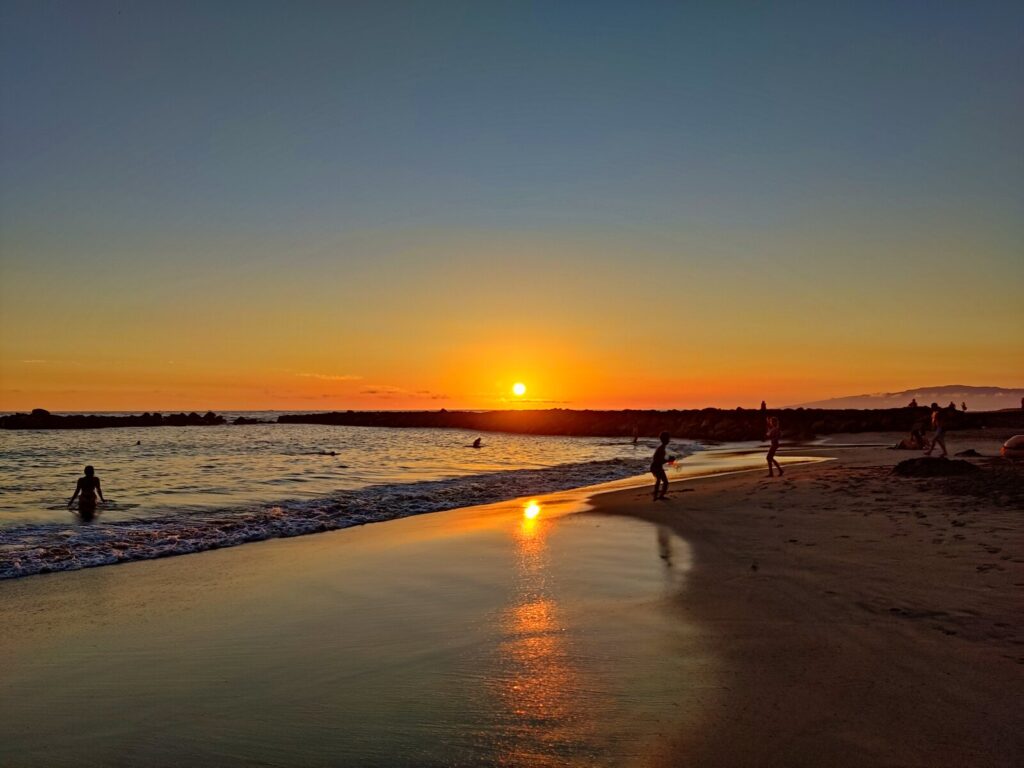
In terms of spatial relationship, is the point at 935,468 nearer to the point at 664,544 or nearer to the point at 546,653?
the point at 664,544

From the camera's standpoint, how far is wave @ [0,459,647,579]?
11617mm

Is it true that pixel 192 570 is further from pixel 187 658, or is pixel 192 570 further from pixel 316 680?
pixel 316 680

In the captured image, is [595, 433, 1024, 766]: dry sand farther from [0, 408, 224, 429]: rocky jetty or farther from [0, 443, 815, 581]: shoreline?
[0, 408, 224, 429]: rocky jetty

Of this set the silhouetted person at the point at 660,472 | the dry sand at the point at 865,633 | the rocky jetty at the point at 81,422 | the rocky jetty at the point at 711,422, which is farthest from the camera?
the rocky jetty at the point at 81,422

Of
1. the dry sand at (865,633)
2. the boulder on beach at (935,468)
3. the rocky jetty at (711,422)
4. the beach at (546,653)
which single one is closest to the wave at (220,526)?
the beach at (546,653)

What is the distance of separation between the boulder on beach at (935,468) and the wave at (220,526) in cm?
1043

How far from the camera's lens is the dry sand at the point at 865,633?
416 centimetres

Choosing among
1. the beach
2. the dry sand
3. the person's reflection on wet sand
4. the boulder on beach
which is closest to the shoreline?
the beach

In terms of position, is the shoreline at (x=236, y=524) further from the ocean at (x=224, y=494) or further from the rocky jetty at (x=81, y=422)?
the rocky jetty at (x=81, y=422)

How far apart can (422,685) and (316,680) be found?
944 millimetres

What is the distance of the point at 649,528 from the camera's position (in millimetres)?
13195

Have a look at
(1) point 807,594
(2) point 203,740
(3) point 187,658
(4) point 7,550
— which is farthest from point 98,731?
(4) point 7,550

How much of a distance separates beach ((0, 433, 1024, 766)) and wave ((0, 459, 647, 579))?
117 cm

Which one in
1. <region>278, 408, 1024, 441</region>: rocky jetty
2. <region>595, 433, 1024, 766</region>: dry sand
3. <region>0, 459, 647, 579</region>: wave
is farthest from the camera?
<region>278, 408, 1024, 441</region>: rocky jetty
